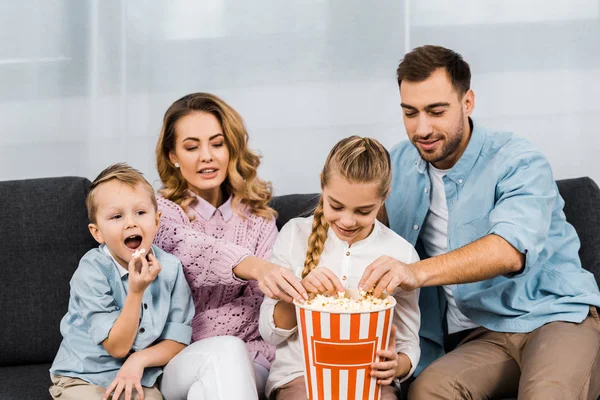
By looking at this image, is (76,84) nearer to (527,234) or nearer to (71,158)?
(71,158)

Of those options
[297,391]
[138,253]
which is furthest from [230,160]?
[297,391]

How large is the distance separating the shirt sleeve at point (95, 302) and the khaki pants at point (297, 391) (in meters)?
0.49

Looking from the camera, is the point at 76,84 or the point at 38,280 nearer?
the point at 38,280

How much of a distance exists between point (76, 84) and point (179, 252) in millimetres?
1131

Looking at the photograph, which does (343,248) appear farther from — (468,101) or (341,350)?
(468,101)

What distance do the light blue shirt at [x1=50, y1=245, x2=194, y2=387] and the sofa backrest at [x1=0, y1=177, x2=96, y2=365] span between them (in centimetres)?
40

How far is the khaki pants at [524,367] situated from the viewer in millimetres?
2090

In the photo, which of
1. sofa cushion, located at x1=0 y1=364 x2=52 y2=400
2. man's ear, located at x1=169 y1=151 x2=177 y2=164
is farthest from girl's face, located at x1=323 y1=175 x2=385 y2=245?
sofa cushion, located at x1=0 y1=364 x2=52 y2=400

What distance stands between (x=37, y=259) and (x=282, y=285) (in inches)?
42.3

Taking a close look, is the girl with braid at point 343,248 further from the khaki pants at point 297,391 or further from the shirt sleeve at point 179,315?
the shirt sleeve at point 179,315

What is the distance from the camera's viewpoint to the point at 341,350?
1797 millimetres

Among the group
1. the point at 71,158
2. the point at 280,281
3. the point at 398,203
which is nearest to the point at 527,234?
the point at 398,203

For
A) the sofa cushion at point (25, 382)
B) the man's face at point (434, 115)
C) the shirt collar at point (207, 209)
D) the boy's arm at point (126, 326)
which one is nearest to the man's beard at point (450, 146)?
the man's face at point (434, 115)

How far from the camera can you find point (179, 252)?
2.39 metres
